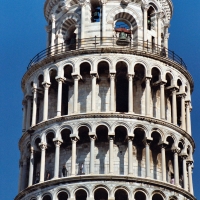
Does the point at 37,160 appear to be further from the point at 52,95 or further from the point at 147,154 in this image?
the point at 147,154

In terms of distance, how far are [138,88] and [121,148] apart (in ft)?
14.9

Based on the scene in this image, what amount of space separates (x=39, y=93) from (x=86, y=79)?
344cm

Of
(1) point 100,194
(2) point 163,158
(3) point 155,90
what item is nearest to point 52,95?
(3) point 155,90

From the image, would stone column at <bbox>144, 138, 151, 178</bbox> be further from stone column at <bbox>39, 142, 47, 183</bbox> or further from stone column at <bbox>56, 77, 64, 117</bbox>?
stone column at <bbox>39, 142, 47, 183</bbox>

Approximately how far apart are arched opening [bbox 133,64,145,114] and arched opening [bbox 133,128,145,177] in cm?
192

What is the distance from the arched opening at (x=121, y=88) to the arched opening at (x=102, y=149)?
2707 millimetres

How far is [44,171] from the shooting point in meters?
53.5

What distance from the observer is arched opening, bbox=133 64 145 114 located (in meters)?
55.2

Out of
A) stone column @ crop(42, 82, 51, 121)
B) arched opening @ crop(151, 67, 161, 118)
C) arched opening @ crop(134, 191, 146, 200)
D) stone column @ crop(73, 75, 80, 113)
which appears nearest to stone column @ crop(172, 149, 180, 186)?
arched opening @ crop(134, 191, 146, 200)

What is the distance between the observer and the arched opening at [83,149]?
5315 cm

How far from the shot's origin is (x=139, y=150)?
53875mm

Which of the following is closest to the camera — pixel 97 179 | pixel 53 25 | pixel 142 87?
pixel 97 179

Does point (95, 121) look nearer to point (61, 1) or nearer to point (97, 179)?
point (97, 179)

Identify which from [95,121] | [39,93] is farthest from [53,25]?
[95,121]
